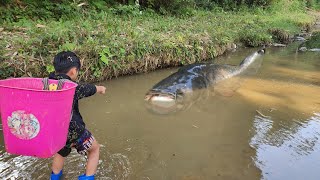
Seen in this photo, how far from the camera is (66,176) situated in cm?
365

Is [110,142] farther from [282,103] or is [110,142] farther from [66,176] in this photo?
[282,103]

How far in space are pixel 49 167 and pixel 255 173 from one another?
2.22 meters

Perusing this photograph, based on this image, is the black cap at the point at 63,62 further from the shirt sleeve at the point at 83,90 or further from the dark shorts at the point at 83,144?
the dark shorts at the point at 83,144

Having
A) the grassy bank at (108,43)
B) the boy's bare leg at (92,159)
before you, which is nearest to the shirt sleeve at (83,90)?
the boy's bare leg at (92,159)

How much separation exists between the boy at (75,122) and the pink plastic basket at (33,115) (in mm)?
233

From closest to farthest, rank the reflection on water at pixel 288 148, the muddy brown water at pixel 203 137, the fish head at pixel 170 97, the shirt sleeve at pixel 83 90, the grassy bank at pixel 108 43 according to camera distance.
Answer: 1. the shirt sleeve at pixel 83 90
2. the muddy brown water at pixel 203 137
3. the reflection on water at pixel 288 148
4. the fish head at pixel 170 97
5. the grassy bank at pixel 108 43

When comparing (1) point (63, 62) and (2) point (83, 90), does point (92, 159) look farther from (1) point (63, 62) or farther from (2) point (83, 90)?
(1) point (63, 62)

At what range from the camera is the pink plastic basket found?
253 cm

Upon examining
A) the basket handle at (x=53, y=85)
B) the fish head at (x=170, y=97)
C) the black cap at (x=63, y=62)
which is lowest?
the fish head at (x=170, y=97)

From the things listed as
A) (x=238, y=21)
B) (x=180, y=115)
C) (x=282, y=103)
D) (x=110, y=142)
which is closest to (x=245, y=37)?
(x=238, y=21)

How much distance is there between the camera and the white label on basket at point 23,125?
2602 millimetres

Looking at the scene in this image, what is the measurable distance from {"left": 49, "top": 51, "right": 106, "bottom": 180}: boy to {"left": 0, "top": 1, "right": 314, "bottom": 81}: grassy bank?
2.95 meters

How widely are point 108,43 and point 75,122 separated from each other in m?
4.33

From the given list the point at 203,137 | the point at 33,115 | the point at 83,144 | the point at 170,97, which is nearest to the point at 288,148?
the point at 203,137
